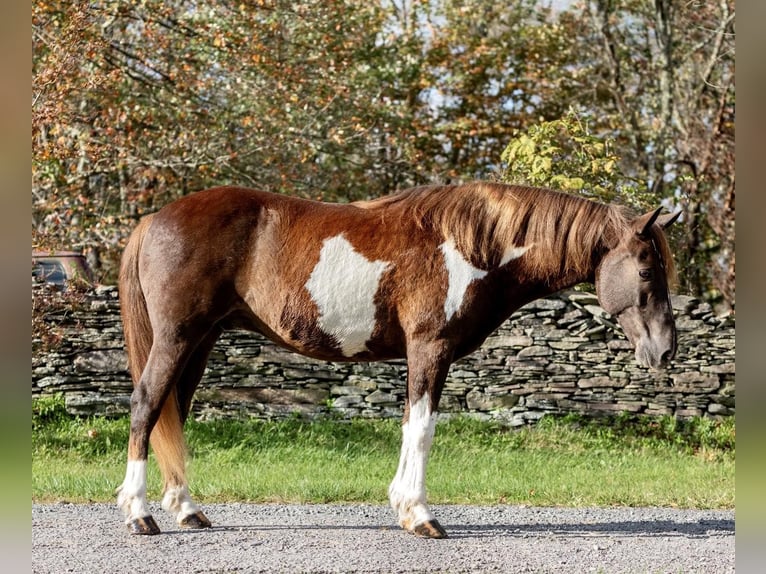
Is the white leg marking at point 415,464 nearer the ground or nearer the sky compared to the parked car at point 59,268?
nearer the ground

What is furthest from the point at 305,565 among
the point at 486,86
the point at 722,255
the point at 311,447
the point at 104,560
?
the point at 486,86

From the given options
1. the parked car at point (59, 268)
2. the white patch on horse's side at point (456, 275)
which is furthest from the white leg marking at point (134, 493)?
the parked car at point (59, 268)

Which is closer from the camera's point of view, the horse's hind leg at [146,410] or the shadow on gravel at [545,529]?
the horse's hind leg at [146,410]

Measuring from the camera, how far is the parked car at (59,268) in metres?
8.64

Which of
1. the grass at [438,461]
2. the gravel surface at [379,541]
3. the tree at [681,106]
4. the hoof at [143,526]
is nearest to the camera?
the gravel surface at [379,541]

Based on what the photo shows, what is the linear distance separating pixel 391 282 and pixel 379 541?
1.42 meters

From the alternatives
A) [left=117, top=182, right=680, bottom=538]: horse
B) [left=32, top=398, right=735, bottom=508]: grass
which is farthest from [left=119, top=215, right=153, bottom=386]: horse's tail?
[left=32, top=398, right=735, bottom=508]: grass

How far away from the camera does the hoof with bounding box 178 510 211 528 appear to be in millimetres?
5051

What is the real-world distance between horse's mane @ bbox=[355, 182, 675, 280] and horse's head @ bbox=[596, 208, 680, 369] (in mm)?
54

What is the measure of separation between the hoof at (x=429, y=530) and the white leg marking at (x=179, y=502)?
4.34ft

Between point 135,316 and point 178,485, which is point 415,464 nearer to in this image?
point 178,485

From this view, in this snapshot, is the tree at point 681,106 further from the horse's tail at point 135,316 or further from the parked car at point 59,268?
the horse's tail at point 135,316

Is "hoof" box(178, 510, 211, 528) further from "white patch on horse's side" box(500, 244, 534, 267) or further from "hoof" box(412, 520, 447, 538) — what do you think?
"white patch on horse's side" box(500, 244, 534, 267)

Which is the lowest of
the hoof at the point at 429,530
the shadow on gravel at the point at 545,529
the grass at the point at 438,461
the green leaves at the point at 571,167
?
the grass at the point at 438,461
